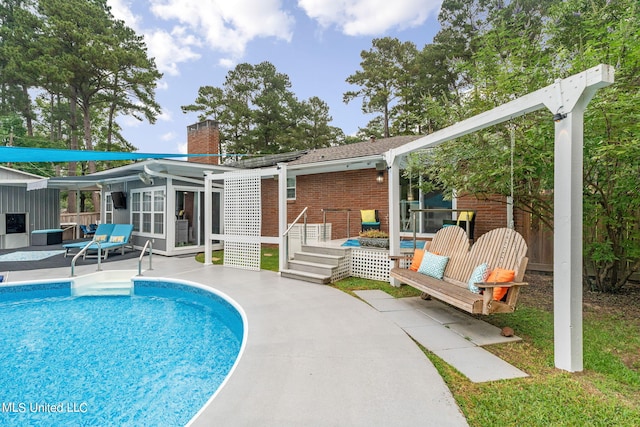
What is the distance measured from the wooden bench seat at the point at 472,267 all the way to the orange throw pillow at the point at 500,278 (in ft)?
0.16

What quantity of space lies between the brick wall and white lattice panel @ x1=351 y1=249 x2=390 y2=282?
9.17 feet

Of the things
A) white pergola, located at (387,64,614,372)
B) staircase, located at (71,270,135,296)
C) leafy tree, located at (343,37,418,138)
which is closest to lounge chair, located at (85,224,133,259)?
staircase, located at (71,270,135,296)

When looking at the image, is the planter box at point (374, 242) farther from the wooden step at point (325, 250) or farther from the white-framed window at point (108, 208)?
the white-framed window at point (108, 208)

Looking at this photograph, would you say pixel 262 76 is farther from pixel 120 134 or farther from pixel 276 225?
pixel 276 225

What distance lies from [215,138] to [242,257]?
8.47 meters

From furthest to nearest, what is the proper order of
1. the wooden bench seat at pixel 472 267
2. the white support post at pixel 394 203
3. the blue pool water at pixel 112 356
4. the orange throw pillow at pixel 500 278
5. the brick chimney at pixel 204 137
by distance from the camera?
the brick chimney at pixel 204 137 → the white support post at pixel 394 203 → the orange throw pillow at pixel 500 278 → the wooden bench seat at pixel 472 267 → the blue pool water at pixel 112 356

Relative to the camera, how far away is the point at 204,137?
48.9 feet

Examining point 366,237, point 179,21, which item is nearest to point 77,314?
point 366,237

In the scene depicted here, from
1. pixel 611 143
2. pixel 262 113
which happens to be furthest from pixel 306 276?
pixel 262 113

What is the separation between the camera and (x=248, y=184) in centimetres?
848

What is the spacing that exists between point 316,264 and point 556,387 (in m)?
5.11

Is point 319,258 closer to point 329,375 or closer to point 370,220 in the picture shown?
point 370,220

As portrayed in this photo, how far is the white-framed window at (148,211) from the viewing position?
11.4 m

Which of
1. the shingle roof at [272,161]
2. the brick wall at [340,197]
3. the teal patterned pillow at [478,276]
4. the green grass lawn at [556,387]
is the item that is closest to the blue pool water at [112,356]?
the green grass lawn at [556,387]
